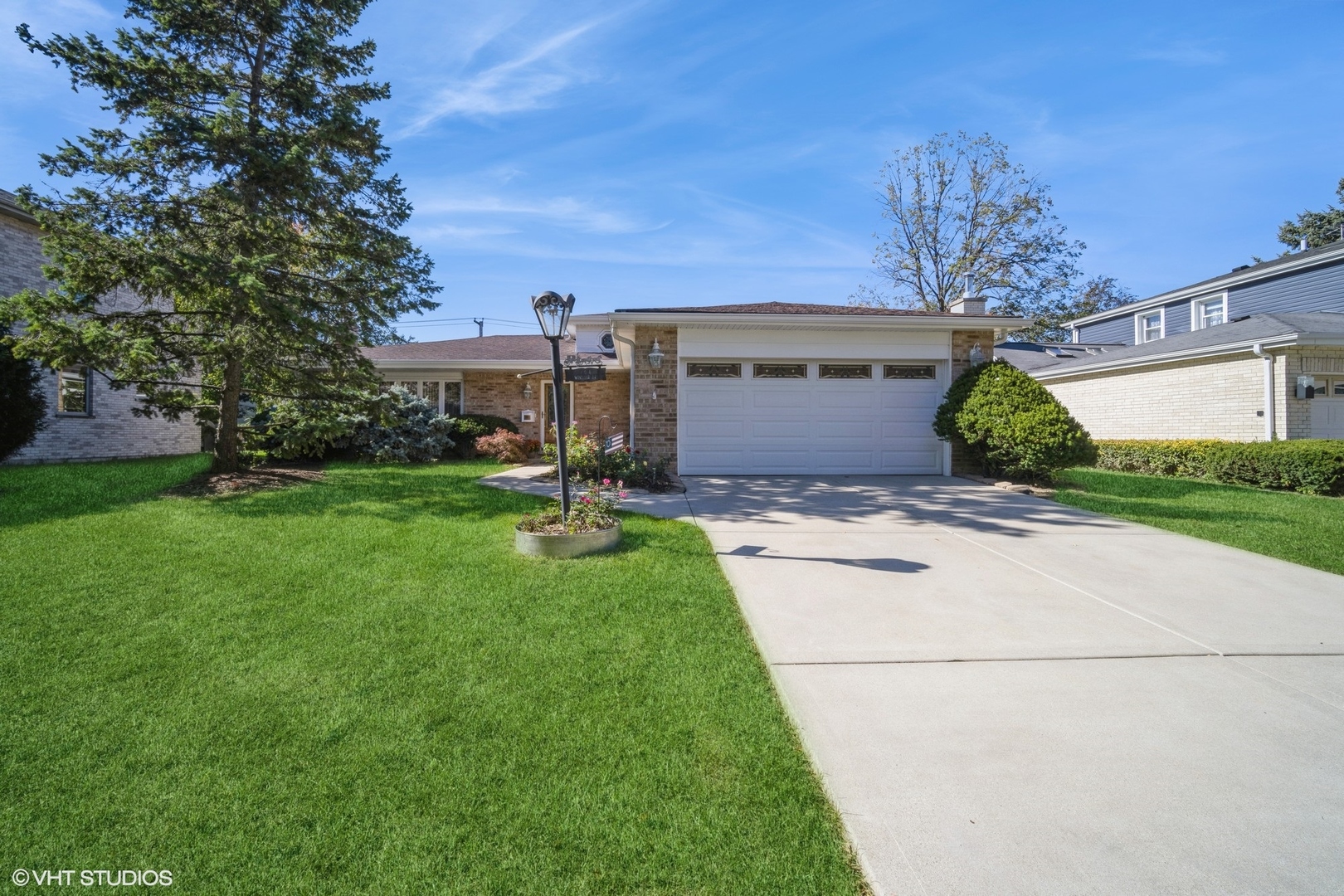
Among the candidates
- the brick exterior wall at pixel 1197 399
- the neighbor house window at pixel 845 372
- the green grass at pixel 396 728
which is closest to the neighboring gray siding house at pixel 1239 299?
the brick exterior wall at pixel 1197 399

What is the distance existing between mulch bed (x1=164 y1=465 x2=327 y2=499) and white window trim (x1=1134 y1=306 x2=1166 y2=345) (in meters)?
26.4

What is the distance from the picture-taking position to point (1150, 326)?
23141mm

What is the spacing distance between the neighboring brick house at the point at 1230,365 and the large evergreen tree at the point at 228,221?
53.4ft

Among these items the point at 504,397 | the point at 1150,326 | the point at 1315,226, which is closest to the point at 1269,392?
the point at 1150,326

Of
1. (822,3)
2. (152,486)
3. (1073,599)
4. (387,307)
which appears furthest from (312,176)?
Answer: (1073,599)

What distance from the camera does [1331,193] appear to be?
113ft

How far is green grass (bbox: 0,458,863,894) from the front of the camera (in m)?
2.11

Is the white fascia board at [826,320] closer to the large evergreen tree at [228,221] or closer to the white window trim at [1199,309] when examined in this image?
the large evergreen tree at [228,221]

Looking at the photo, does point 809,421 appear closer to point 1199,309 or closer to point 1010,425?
point 1010,425

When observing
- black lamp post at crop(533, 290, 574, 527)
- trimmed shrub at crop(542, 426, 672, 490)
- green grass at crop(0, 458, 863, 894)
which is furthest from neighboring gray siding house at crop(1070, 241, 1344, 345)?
green grass at crop(0, 458, 863, 894)

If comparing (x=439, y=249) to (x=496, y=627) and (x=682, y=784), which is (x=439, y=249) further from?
(x=682, y=784)

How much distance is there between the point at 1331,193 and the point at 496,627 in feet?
167

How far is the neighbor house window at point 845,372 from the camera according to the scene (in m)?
11.5

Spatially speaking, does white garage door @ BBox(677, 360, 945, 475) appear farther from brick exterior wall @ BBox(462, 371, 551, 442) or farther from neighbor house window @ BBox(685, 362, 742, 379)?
brick exterior wall @ BBox(462, 371, 551, 442)
